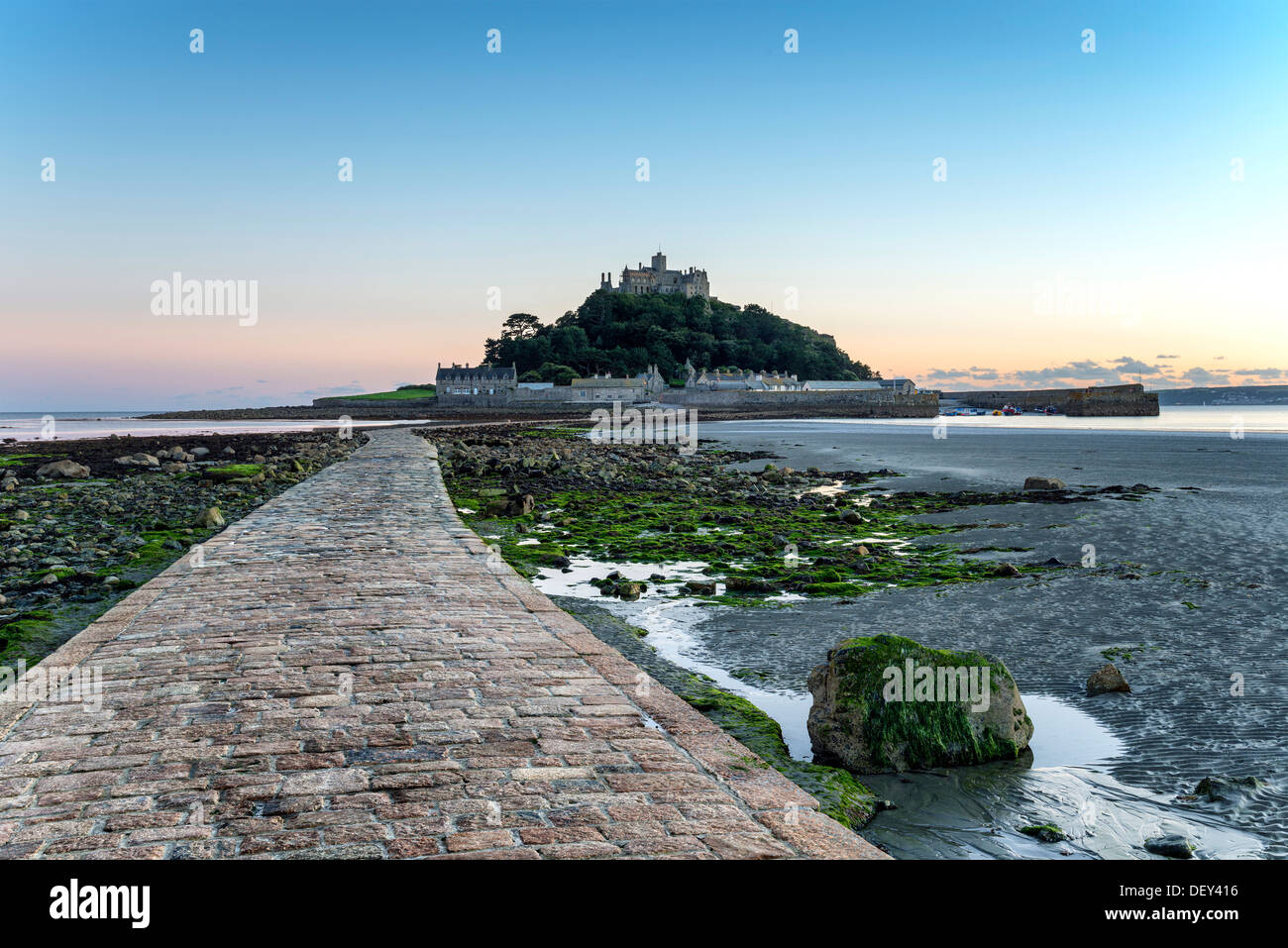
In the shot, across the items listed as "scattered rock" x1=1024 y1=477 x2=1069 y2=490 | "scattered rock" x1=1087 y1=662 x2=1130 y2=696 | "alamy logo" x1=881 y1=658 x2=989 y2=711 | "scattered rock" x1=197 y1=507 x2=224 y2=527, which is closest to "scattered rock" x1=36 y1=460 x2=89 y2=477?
"scattered rock" x1=197 y1=507 x2=224 y2=527

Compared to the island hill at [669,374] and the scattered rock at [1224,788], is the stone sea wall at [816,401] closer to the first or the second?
the island hill at [669,374]

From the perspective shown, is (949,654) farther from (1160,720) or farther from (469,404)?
(469,404)

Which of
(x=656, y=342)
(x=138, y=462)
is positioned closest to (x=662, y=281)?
(x=656, y=342)

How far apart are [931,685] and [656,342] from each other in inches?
4918

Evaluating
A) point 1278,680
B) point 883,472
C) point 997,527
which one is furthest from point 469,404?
point 1278,680

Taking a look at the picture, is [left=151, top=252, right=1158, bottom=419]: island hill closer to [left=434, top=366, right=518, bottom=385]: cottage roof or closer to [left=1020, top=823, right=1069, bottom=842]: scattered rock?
[left=434, top=366, right=518, bottom=385]: cottage roof

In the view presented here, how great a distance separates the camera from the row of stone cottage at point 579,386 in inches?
4264

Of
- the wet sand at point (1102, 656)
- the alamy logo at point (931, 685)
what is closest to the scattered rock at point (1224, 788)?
the wet sand at point (1102, 656)

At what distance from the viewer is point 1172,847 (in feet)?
13.3

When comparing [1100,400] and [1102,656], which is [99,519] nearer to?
[1102,656]

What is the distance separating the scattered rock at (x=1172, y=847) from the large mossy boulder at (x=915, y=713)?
115cm

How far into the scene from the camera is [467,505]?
16625 mm

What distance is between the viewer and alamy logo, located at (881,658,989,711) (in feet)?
16.7
